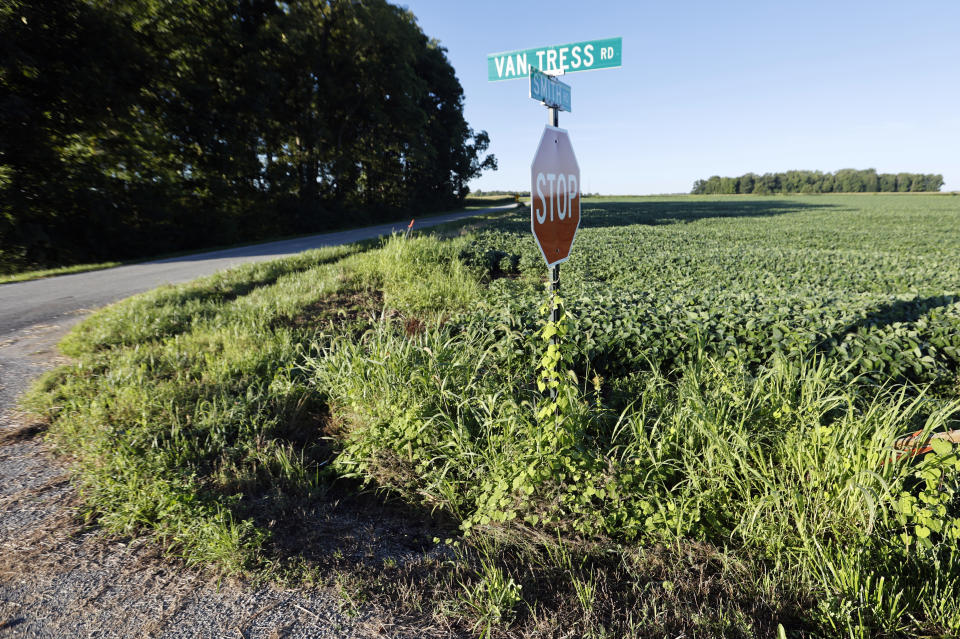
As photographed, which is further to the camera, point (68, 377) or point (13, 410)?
point (68, 377)

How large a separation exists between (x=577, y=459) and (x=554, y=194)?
159 centimetres

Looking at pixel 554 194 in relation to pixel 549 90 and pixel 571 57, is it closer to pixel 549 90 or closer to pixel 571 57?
pixel 549 90

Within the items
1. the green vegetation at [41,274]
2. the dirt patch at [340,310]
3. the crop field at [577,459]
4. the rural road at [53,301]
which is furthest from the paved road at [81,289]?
the dirt patch at [340,310]

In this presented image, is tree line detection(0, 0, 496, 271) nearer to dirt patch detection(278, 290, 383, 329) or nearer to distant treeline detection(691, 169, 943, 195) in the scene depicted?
dirt patch detection(278, 290, 383, 329)

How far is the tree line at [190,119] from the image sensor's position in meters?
13.0

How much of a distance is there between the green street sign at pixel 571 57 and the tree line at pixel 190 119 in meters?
16.1

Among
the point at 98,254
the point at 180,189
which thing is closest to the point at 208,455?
the point at 98,254

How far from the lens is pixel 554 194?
2.62m

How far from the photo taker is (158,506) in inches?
97.6

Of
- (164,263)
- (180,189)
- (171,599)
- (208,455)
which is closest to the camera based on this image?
(171,599)

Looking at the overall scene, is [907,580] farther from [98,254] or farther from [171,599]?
[98,254]

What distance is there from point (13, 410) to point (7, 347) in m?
2.42

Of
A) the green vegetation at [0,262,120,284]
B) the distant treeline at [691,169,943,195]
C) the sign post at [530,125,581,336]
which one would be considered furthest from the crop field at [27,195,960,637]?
the distant treeline at [691,169,943,195]

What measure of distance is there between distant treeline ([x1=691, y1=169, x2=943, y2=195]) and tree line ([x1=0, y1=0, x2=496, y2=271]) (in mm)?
112206
